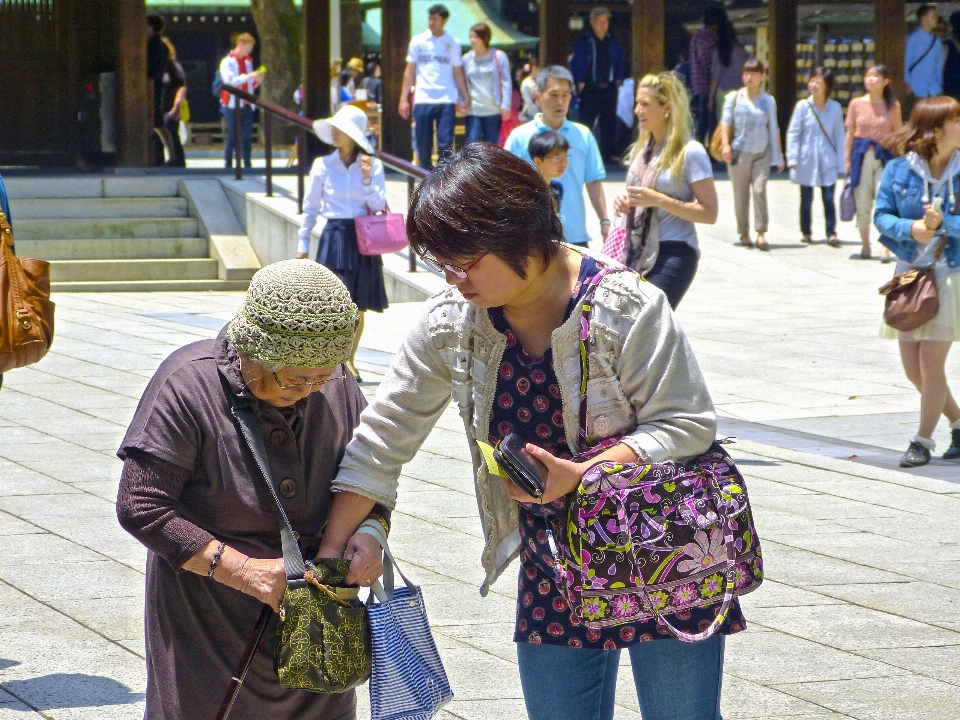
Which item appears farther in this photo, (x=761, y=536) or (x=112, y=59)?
(x=112, y=59)

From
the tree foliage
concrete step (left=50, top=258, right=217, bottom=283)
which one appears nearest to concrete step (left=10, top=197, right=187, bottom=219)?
concrete step (left=50, top=258, right=217, bottom=283)

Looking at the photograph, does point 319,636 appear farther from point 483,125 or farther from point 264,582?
point 483,125

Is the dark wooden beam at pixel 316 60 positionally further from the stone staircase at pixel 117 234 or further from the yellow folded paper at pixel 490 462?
the yellow folded paper at pixel 490 462

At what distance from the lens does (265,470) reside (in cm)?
265

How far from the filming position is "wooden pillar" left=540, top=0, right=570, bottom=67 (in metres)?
18.2

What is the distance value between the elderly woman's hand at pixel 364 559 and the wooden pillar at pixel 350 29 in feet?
75.9

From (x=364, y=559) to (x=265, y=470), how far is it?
0.25 metres

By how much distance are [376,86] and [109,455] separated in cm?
1788

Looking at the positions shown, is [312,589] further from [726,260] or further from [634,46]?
[634,46]

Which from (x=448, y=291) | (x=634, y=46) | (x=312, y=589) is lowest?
(x=312, y=589)

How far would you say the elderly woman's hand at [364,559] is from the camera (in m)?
2.72

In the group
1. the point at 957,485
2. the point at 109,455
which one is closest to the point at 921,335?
the point at 957,485

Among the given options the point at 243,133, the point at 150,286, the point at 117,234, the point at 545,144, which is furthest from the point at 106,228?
the point at 545,144

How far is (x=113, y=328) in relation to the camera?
1166cm
